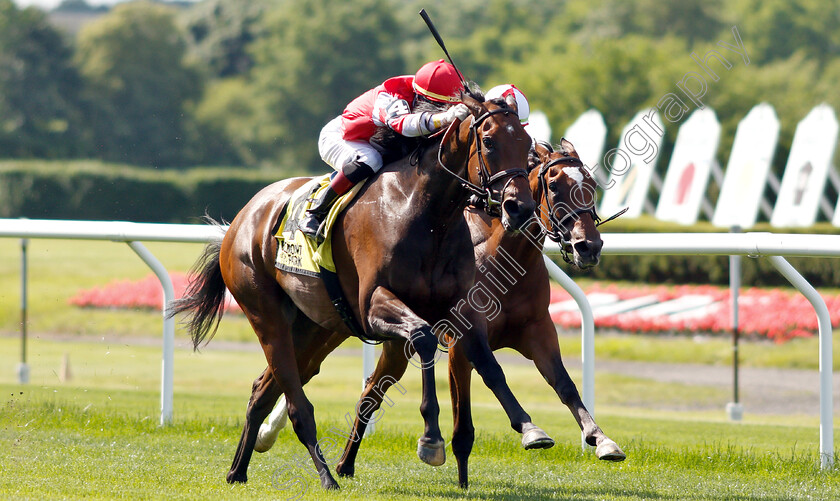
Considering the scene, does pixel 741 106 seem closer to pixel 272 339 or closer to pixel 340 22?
pixel 340 22

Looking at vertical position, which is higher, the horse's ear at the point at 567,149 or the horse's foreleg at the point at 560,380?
the horse's ear at the point at 567,149

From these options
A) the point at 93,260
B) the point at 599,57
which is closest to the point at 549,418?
the point at 93,260

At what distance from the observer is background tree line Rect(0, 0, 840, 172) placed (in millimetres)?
35031

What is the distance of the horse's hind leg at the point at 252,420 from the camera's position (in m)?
4.61

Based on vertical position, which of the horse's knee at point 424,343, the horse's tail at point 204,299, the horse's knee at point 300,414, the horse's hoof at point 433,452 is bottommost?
the horse's knee at point 300,414

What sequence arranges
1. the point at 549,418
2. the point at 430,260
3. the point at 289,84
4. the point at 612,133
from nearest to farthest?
the point at 430,260
the point at 549,418
the point at 612,133
the point at 289,84

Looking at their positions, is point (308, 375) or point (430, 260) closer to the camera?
point (430, 260)

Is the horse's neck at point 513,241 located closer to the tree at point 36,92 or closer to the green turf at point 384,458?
the green turf at point 384,458

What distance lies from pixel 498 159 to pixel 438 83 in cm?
63

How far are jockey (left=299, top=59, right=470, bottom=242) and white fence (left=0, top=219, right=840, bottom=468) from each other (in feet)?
3.99

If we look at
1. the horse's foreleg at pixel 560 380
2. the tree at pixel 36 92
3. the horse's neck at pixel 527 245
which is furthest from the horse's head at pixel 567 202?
the tree at pixel 36 92

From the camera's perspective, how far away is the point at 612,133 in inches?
1278

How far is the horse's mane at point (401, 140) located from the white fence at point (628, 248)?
1153 millimetres

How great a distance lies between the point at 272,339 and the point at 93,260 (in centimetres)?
1867
